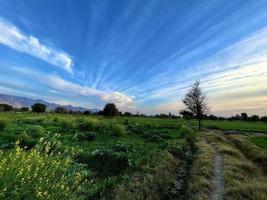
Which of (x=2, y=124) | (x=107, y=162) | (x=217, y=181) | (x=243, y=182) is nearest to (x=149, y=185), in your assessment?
(x=217, y=181)

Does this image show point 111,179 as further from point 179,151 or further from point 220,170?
point 179,151

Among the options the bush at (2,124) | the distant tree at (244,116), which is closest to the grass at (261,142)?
the bush at (2,124)

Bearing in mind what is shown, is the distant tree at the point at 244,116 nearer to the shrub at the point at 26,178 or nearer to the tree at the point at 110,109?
the tree at the point at 110,109

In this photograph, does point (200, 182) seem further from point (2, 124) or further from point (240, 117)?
point (240, 117)

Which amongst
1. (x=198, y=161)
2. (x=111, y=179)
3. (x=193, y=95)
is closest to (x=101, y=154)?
(x=111, y=179)

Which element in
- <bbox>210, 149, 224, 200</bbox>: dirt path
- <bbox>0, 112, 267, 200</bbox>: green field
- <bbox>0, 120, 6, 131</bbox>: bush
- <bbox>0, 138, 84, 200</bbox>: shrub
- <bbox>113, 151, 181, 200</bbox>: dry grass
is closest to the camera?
<bbox>0, 138, 84, 200</bbox>: shrub

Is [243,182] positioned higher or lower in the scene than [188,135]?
lower

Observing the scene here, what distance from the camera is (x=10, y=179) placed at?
16.9ft

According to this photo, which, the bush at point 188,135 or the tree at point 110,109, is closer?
the bush at point 188,135

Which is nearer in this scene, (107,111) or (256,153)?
(256,153)

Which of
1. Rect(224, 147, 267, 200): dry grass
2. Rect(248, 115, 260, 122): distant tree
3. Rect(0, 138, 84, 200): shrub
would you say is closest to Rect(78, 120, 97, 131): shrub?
Rect(224, 147, 267, 200): dry grass

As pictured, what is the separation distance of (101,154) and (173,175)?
14.6 feet

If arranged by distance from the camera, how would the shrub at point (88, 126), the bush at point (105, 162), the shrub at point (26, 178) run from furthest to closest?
the shrub at point (88, 126) < the bush at point (105, 162) < the shrub at point (26, 178)

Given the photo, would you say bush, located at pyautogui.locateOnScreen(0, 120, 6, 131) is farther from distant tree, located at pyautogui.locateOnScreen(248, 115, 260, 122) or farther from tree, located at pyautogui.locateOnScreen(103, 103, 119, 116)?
distant tree, located at pyautogui.locateOnScreen(248, 115, 260, 122)
